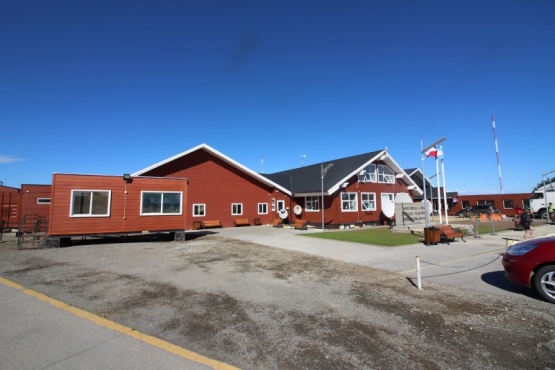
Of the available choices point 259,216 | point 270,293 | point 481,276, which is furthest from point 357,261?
point 259,216

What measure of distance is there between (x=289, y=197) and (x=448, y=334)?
25055mm

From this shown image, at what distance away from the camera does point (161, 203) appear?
17344 millimetres

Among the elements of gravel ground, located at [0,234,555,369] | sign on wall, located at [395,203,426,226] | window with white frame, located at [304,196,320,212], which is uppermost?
window with white frame, located at [304,196,320,212]

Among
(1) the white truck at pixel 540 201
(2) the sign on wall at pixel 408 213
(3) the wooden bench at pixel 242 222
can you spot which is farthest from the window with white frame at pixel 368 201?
(1) the white truck at pixel 540 201

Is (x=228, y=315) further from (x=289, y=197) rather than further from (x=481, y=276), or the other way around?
(x=289, y=197)

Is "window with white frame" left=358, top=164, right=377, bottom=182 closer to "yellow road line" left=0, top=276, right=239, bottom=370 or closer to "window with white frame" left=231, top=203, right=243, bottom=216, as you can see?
"window with white frame" left=231, top=203, right=243, bottom=216

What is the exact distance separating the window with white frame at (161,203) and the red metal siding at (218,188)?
22.8 ft

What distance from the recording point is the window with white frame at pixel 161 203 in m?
16.9

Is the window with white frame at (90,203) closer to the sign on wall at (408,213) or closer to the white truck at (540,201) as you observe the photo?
the sign on wall at (408,213)

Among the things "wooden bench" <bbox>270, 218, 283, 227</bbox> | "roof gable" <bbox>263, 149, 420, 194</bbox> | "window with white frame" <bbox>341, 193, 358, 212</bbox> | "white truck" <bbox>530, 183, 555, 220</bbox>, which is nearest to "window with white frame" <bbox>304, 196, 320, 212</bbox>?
"roof gable" <bbox>263, 149, 420, 194</bbox>

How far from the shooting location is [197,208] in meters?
25.3

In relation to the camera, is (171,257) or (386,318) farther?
(171,257)

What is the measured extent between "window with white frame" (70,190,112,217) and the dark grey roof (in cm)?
1513

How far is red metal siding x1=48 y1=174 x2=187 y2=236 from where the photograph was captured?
1504 cm
